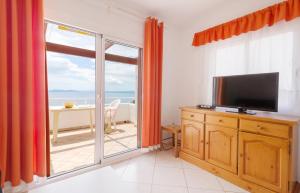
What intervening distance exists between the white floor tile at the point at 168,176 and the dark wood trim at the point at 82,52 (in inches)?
74.4

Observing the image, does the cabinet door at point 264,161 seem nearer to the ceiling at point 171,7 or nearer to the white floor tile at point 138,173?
the white floor tile at point 138,173

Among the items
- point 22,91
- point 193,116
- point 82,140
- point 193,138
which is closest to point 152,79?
point 193,116

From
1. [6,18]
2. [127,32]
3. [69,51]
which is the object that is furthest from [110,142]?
[6,18]

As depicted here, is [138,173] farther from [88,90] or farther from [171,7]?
[171,7]

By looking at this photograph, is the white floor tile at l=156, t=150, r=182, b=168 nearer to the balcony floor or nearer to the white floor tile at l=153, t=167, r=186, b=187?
the white floor tile at l=153, t=167, r=186, b=187

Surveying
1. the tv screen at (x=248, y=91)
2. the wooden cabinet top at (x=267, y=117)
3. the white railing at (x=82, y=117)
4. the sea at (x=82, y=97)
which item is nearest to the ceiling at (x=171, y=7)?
the tv screen at (x=248, y=91)

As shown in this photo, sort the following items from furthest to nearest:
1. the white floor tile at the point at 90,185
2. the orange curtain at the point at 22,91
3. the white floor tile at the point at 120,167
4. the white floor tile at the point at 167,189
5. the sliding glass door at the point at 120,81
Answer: the sliding glass door at the point at 120,81 → the white floor tile at the point at 120,167 → the white floor tile at the point at 167,189 → the orange curtain at the point at 22,91 → the white floor tile at the point at 90,185

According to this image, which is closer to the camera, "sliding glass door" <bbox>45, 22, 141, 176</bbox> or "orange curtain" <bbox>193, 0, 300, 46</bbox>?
"orange curtain" <bbox>193, 0, 300, 46</bbox>

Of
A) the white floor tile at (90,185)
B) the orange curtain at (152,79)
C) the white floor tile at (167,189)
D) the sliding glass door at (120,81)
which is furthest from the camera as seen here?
the orange curtain at (152,79)

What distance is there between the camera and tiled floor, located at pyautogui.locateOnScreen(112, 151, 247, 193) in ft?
5.92

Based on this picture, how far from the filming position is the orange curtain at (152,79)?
2.74 m

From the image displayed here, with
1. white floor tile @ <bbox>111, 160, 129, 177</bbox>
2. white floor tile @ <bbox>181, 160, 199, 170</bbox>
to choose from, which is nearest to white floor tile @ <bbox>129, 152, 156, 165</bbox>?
white floor tile @ <bbox>111, 160, 129, 177</bbox>

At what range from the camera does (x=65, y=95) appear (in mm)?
3844

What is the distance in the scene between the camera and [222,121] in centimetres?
206
